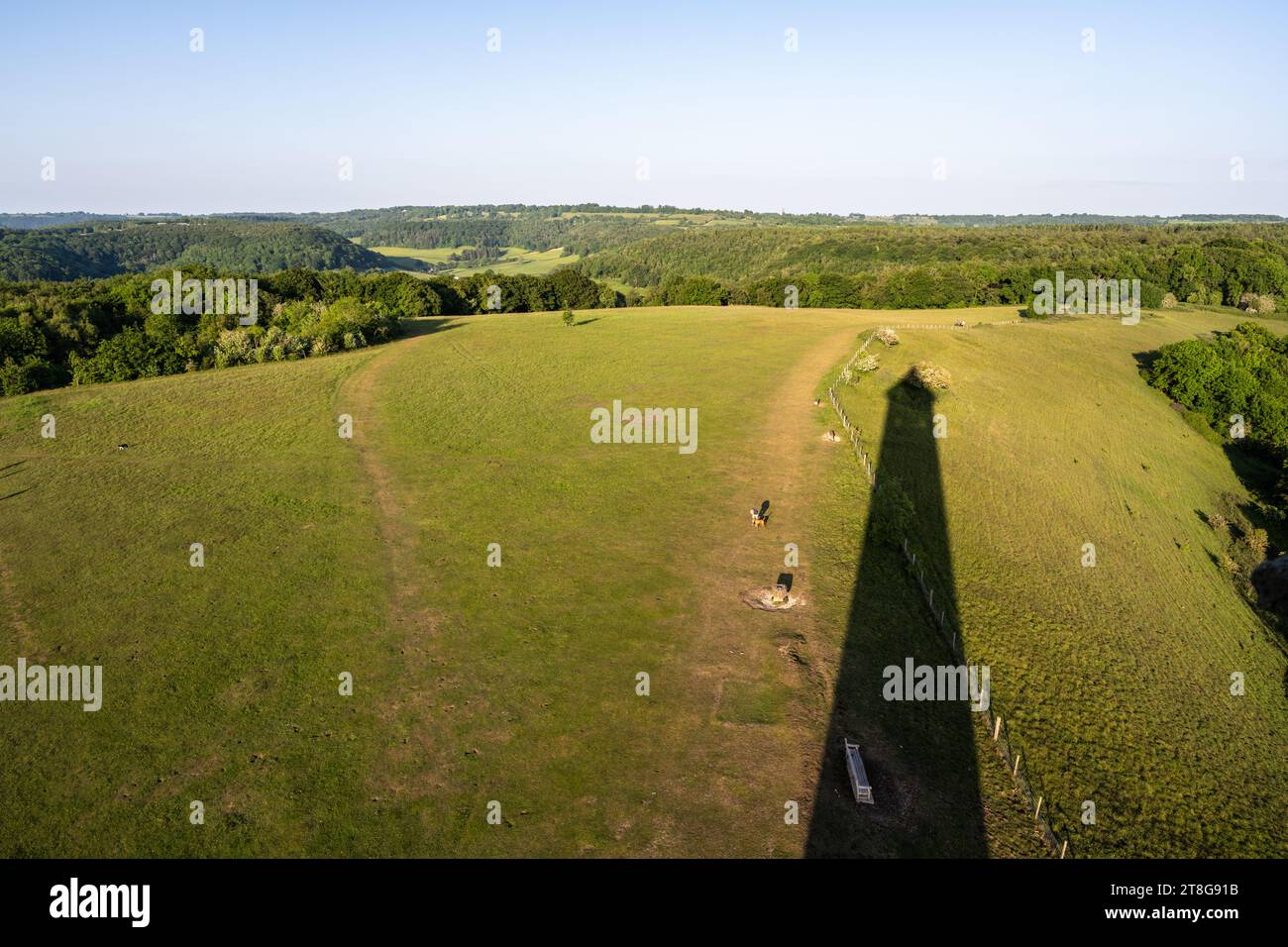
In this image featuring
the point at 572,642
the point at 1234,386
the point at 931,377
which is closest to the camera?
the point at 572,642

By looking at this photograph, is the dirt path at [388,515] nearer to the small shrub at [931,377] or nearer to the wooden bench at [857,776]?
the wooden bench at [857,776]

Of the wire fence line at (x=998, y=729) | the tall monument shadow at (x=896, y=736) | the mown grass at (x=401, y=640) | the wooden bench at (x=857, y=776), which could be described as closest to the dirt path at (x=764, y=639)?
the mown grass at (x=401, y=640)

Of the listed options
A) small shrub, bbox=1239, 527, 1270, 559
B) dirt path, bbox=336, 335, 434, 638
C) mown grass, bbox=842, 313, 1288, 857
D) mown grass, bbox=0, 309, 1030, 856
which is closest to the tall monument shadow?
mown grass, bbox=0, 309, 1030, 856

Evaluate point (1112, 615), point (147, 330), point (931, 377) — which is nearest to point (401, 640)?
point (1112, 615)

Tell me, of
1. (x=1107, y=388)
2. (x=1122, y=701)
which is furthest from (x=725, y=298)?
(x=1122, y=701)

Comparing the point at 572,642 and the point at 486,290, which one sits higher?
the point at 486,290

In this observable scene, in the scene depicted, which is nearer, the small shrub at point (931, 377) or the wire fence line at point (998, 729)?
the wire fence line at point (998, 729)

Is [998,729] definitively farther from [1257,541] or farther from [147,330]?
[147,330]

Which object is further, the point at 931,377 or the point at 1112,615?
the point at 931,377
